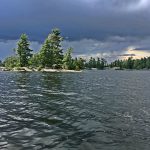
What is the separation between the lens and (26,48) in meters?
188

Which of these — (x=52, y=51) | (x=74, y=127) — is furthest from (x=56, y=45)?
(x=74, y=127)

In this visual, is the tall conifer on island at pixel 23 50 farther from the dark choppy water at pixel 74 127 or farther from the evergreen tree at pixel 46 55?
the dark choppy water at pixel 74 127

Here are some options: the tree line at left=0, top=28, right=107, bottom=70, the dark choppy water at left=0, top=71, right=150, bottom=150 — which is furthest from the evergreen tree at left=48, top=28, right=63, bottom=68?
the dark choppy water at left=0, top=71, right=150, bottom=150

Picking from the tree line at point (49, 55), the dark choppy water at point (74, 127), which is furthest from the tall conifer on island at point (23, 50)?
the dark choppy water at point (74, 127)

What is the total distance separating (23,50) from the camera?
186875 millimetres

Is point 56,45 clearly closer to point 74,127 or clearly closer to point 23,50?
point 23,50

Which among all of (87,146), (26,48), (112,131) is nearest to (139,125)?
(112,131)

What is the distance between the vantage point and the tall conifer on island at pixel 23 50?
607 ft

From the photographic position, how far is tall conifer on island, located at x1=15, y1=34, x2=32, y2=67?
185 m

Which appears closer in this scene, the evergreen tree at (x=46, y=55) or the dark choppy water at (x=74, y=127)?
the dark choppy water at (x=74, y=127)

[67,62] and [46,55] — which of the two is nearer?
[46,55]

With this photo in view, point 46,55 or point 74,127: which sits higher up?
point 46,55

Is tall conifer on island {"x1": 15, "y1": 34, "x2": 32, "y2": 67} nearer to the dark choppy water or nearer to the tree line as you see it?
the tree line

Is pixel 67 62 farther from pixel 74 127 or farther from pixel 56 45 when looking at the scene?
pixel 74 127
